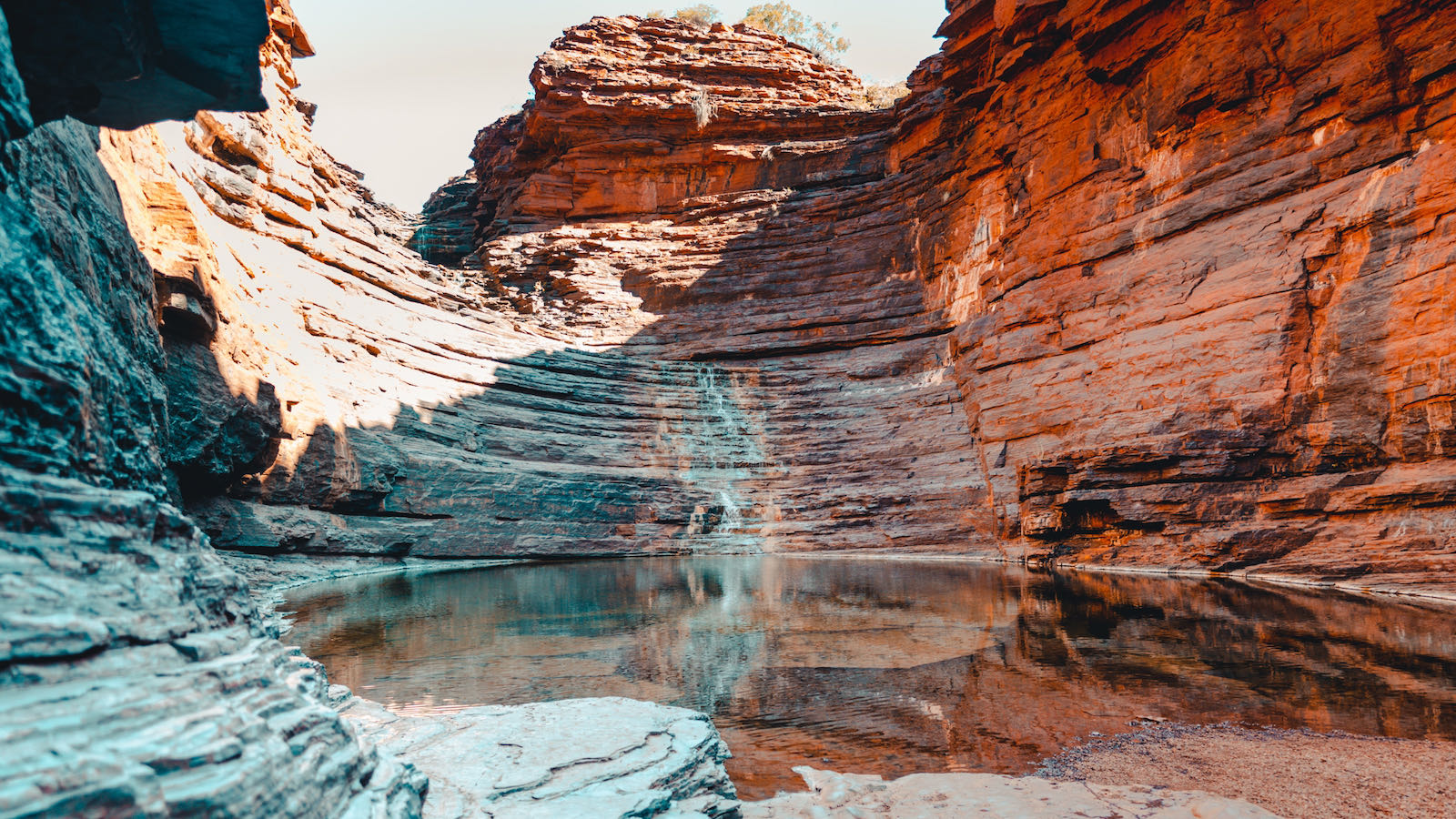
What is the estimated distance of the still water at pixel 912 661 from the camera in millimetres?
5105

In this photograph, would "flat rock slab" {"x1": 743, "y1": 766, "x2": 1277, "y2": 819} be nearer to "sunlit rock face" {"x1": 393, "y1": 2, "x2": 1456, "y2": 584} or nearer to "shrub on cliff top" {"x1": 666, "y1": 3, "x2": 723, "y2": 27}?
"sunlit rock face" {"x1": 393, "y1": 2, "x2": 1456, "y2": 584}

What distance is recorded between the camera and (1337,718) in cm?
510

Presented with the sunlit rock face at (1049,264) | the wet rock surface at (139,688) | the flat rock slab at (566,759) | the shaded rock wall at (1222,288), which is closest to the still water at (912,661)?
the flat rock slab at (566,759)

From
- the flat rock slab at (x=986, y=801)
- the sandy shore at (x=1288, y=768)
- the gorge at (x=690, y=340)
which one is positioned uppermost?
the gorge at (x=690, y=340)

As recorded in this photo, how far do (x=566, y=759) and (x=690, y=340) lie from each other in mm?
24579

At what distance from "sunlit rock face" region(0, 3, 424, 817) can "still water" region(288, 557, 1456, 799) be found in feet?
8.57

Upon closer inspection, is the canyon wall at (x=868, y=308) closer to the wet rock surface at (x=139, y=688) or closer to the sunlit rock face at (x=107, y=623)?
the sunlit rock face at (x=107, y=623)

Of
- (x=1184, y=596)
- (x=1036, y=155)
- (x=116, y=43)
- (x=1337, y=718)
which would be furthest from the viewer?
(x=1036, y=155)

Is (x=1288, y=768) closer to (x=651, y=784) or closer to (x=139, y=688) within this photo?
(x=651, y=784)

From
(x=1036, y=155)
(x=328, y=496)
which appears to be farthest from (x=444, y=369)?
(x=1036, y=155)

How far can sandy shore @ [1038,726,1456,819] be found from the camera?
12.4 feet

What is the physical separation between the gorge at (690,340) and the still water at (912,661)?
902 millimetres

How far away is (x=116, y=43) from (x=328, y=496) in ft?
48.1

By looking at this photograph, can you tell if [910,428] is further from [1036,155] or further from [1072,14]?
[1072,14]
